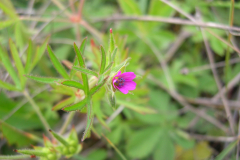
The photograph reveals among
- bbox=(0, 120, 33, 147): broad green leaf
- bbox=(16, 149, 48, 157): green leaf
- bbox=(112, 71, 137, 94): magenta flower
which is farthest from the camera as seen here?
bbox=(0, 120, 33, 147): broad green leaf

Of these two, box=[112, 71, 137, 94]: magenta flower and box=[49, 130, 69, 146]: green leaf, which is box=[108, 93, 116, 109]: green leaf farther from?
box=[49, 130, 69, 146]: green leaf

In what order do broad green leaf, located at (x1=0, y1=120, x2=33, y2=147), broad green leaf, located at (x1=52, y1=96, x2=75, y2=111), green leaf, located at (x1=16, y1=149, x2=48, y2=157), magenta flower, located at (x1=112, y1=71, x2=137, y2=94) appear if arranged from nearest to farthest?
magenta flower, located at (x1=112, y1=71, x2=137, y2=94) < green leaf, located at (x1=16, y1=149, x2=48, y2=157) < broad green leaf, located at (x1=52, y1=96, x2=75, y2=111) < broad green leaf, located at (x1=0, y1=120, x2=33, y2=147)

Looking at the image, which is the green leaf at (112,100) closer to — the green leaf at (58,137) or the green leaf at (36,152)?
the green leaf at (58,137)

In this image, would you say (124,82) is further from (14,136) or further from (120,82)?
(14,136)

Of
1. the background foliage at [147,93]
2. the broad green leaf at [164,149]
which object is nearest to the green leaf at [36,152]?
the background foliage at [147,93]

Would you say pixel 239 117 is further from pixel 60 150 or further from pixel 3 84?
pixel 3 84

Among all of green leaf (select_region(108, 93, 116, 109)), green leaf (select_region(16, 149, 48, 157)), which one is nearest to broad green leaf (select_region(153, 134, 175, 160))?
green leaf (select_region(16, 149, 48, 157))

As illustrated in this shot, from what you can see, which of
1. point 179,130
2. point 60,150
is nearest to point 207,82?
point 179,130
